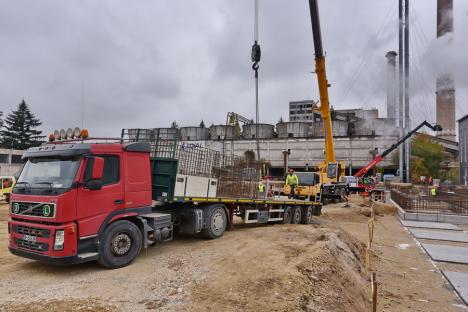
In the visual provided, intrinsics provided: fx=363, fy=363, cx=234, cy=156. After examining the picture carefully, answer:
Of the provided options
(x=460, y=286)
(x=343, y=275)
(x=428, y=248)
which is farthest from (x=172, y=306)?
(x=428, y=248)

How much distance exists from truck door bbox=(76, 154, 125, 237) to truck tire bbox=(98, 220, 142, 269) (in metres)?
0.31

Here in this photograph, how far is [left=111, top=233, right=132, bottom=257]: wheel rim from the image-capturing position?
7.14 m

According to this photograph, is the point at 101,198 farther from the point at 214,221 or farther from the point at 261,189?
the point at 261,189

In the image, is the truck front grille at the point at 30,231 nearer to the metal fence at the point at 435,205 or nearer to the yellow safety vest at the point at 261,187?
the yellow safety vest at the point at 261,187

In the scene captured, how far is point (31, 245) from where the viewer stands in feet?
21.8

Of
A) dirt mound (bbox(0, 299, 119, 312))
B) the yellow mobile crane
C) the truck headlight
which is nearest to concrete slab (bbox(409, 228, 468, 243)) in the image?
the yellow mobile crane

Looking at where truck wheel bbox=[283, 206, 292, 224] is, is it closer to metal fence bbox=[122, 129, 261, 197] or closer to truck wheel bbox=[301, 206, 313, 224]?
truck wheel bbox=[301, 206, 313, 224]

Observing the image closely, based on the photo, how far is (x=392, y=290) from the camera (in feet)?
26.9

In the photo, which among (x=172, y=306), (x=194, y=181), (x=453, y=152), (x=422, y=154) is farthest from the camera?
(x=453, y=152)

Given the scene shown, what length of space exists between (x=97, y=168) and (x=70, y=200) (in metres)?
0.73

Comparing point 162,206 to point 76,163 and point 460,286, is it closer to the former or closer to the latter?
point 76,163

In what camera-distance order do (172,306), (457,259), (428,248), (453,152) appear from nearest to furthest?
(172,306)
(457,259)
(428,248)
(453,152)

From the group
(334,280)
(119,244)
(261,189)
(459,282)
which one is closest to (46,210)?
(119,244)

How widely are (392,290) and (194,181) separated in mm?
5267
